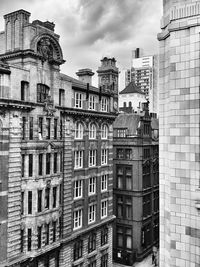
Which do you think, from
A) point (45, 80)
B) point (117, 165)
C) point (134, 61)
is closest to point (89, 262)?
point (117, 165)

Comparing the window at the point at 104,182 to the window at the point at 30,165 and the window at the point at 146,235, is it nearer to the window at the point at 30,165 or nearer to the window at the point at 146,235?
the window at the point at 146,235

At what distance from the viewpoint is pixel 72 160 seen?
128 ft

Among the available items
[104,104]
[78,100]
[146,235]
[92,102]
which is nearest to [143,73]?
[146,235]

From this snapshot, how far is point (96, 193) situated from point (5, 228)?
1602 cm

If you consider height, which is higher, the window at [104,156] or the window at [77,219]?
the window at [104,156]

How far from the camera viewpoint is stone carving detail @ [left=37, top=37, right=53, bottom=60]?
3456 centimetres

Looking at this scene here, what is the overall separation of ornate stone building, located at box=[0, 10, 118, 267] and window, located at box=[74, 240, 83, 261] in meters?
0.06

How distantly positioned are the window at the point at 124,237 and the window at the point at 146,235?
238cm

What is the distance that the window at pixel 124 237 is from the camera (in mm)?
54219

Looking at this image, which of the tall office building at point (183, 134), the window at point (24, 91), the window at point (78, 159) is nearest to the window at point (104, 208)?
the window at point (78, 159)

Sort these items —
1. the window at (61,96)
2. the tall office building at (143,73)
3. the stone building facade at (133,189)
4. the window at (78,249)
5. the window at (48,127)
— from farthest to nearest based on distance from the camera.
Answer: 1. the tall office building at (143,73)
2. the stone building facade at (133,189)
3. the window at (78,249)
4. the window at (61,96)
5. the window at (48,127)

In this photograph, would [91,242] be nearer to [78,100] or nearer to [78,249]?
[78,249]

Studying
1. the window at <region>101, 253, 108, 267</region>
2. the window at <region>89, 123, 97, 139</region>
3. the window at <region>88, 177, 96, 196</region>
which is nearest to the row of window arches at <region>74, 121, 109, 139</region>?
the window at <region>89, 123, 97, 139</region>

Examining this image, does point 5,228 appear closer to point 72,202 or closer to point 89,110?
A: point 72,202
